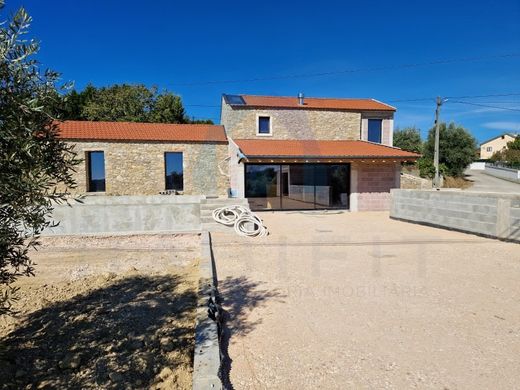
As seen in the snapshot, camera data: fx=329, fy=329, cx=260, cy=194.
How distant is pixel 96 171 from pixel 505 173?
162 feet

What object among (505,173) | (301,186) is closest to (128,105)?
(301,186)

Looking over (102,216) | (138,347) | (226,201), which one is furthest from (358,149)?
(138,347)

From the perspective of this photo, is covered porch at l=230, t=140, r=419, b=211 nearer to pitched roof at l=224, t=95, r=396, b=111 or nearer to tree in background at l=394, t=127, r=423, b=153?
pitched roof at l=224, t=95, r=396, b=111

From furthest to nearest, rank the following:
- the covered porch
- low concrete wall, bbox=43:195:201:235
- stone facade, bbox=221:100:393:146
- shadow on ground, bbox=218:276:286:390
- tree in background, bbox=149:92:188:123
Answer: tree in background, bbox=149:92:188:123
stone facade, bbox=221:100:393:146
the covered porch
low concrete wall, bbox=43:195:201:235
shadow on ground, bbox=218:276:286:390

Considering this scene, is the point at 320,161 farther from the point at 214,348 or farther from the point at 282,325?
the point at 214,348

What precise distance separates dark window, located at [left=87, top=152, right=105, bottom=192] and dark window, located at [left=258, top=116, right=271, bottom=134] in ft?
31.5

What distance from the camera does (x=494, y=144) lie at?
8681 centimetres

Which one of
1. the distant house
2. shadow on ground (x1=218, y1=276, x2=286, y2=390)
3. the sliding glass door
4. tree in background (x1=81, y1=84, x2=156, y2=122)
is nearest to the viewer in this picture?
shadow on ground (x1=218, y1=276, x2=286, y2=390)

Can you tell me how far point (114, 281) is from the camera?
22.1ft

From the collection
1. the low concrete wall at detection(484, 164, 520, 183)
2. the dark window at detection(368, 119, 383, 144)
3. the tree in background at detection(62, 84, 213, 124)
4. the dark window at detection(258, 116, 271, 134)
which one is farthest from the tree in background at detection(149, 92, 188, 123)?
the low concrete wall at detection(484, 164, 520, 183)

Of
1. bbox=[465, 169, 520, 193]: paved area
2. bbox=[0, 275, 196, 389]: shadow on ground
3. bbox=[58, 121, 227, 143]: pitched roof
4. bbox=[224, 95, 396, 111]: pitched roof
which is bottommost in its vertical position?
bbox=[0, 275, 196, 389]: shadow on ground

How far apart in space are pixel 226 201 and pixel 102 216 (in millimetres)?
4622

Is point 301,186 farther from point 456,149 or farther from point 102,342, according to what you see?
point 456,149

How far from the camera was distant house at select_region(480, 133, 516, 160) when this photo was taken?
83.8 meters
